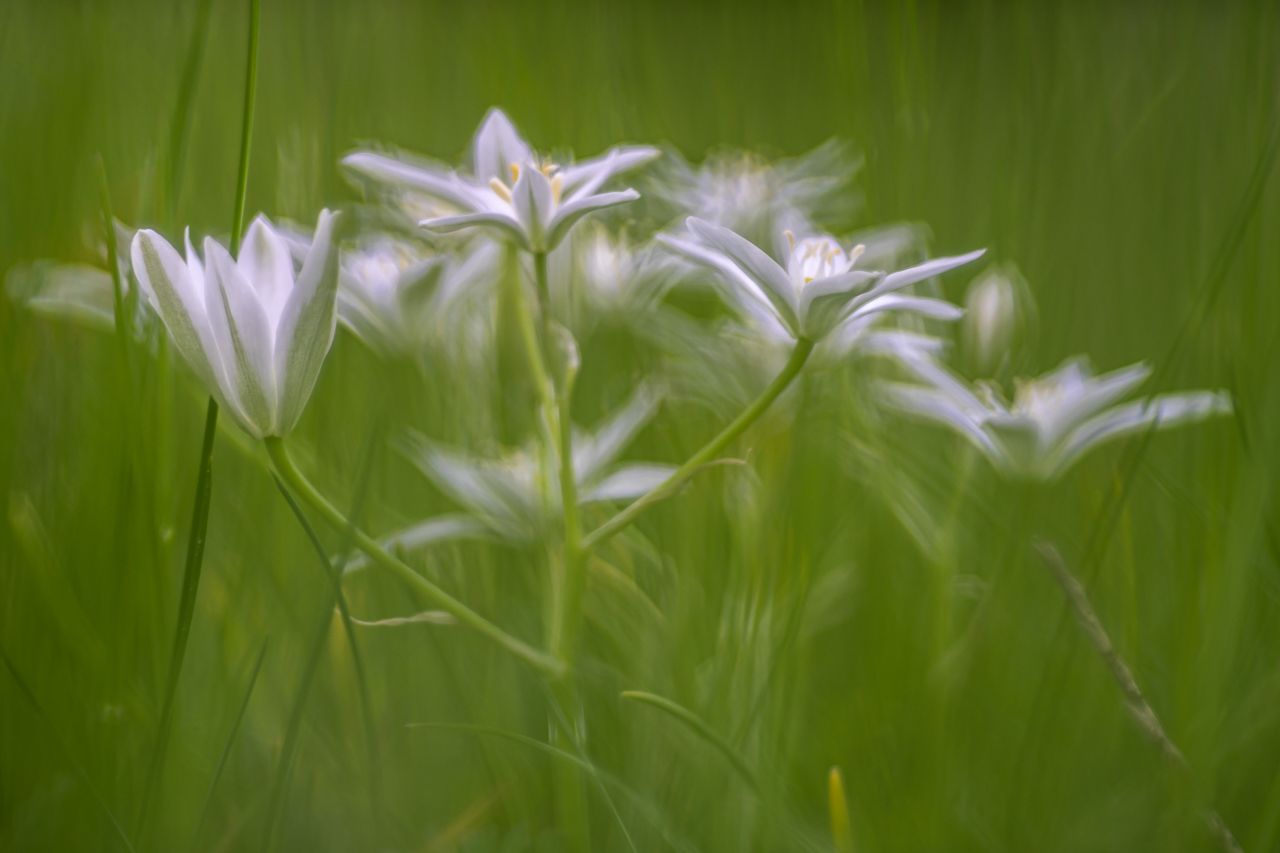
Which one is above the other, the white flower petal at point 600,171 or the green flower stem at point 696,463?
the white flower petal at point 600,171

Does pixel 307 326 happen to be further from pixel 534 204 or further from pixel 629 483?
pixel 629 483

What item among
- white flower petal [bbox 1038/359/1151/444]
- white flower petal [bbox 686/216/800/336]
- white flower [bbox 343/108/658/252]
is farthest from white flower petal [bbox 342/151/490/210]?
white flower petal [bbox 1038/359/1151/444]

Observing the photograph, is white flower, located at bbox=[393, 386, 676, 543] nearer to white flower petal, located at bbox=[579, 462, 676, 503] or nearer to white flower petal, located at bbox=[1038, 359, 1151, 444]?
white flower petal, located at bbox=[579, 462, 676, 503]

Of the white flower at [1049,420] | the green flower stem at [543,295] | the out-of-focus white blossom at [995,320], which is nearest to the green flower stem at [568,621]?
the green flower stem at [543,295]

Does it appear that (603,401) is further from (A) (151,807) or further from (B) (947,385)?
(A) (151,807)

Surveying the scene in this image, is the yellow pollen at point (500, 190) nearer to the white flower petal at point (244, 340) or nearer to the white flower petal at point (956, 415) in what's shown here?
the white flower petal at point (244, 340)

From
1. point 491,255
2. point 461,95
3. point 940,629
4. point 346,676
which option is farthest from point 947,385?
point 461,95
